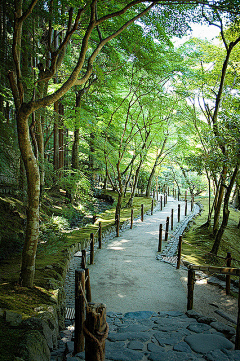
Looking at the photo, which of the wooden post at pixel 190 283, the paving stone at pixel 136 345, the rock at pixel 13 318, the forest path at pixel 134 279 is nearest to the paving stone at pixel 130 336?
the paving stone at pixel 136 345

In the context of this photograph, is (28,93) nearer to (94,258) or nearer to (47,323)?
(94,258)

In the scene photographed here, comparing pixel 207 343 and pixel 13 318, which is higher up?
pixel 13 318

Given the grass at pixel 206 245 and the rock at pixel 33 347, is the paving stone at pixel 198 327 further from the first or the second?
the grass at pixel 206 245

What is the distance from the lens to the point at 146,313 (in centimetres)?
495

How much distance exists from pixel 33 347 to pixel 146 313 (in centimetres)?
281

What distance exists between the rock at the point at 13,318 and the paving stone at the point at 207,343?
2496 mm

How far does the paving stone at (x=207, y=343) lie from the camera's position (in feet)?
10.8

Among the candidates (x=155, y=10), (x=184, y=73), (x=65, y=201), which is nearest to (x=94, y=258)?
(x=65, y=201)

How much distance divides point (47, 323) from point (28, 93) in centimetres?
679

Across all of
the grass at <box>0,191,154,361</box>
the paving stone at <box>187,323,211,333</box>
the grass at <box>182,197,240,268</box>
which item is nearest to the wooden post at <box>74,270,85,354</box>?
the grass at <box>0,191,154,361</box>

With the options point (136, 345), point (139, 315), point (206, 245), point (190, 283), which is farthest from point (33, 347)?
point (206, 245)

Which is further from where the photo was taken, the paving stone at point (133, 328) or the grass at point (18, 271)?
the paving stone at point (133, 328)

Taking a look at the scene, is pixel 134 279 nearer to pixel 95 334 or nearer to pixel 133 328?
pixel 133 328

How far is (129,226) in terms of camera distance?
13703 mm
